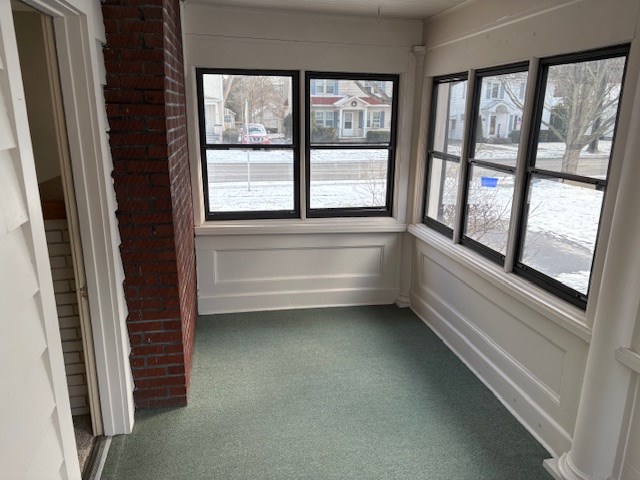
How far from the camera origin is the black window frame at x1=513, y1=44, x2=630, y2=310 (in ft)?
6.61

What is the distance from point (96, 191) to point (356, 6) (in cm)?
219

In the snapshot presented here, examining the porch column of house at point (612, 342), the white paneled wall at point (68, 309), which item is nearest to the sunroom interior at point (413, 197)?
the porch column of house at point (612, 342)

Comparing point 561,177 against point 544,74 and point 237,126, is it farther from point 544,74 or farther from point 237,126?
point 237,126

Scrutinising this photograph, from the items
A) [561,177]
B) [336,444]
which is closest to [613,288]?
[561,177]

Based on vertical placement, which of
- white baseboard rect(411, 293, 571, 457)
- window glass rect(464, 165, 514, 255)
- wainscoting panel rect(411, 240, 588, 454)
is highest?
window glass rect(464, 165, 514, 255)

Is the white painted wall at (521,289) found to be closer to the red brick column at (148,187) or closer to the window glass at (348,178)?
the window glass at (348,178)

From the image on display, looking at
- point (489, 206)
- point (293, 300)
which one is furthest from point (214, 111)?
point (489, 206)

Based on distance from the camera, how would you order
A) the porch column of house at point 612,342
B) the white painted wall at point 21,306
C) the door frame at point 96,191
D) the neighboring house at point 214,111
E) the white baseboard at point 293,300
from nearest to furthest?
the white painted wall at point 21,306
the porch column of house at point 612,342
the door frame at point 96,191
the neighboring house at point 214,111
the white baseboard at point 293,300

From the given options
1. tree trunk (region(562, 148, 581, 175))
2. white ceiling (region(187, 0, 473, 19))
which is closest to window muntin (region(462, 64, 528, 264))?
tree trunk (region(562, 148, 581, 175))

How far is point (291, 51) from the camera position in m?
3.51

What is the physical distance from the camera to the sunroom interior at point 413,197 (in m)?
2.01

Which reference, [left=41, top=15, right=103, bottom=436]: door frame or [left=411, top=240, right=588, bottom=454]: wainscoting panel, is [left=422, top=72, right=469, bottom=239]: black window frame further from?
[left=41, top=15, right=103, bottom=436]: door frame

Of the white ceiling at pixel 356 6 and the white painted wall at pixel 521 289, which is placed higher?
the white ceiling at pixel 356 6

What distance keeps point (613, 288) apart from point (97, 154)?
223cm
